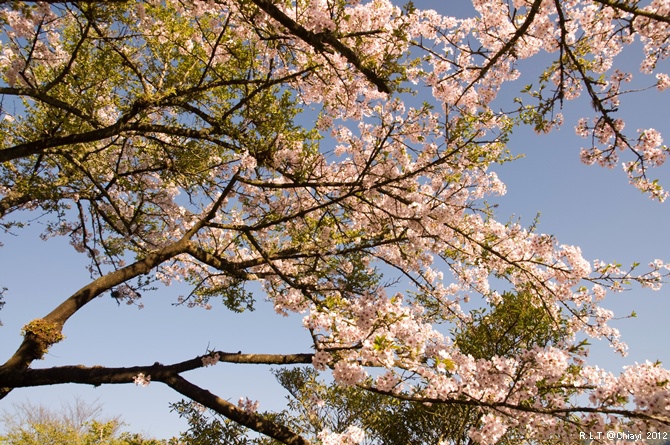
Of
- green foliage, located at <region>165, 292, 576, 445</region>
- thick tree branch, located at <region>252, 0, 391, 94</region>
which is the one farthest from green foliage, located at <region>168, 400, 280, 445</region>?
thick tree branch, located at <region>252, 0, 391, 94</region>

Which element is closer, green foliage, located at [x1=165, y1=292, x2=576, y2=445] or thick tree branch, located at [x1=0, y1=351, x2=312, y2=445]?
thick tree branch, located at [x1=0, y1=351, x2=312, y2=445]

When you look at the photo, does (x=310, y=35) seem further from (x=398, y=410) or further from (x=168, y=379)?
(x=398, y=410)

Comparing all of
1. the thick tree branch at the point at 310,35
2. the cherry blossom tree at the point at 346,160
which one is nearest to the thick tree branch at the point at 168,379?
the cherry blossom tree at the point at 346,160

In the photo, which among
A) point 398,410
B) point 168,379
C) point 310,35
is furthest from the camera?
point 398,410

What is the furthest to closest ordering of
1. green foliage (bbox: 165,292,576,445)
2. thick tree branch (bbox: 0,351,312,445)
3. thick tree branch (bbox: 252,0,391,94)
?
green foliage (bbox: 165,292,576,445) < thick tree branch (bbox: 0,351,312,445) < thick tree branch (bbox: 252,0,391,94)

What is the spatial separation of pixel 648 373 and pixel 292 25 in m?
4.50

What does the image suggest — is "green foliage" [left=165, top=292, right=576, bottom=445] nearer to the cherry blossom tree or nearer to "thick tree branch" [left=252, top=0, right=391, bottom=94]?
the cherry blossom tree

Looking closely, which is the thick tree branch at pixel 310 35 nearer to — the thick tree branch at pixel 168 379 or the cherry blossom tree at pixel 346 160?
the cherry blossom tree at pixel 346 160

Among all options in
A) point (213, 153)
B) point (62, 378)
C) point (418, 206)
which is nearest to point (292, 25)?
point (418, 206)

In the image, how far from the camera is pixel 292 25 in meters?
4.12

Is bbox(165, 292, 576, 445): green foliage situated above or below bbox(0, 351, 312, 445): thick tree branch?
above

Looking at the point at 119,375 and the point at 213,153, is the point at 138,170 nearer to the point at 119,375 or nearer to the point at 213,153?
the point at 213,153

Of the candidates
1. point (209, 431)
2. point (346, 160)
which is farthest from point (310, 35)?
point (209, 431)

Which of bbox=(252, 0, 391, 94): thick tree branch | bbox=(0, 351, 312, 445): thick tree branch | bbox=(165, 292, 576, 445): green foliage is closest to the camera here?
bbox=(252, 0, 391, 94): thick tree branch
